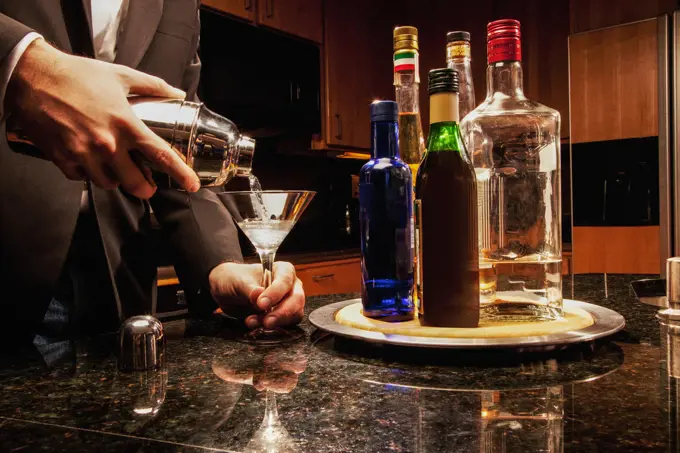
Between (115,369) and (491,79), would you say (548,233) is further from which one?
(115,369)

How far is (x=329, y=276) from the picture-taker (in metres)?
3.12

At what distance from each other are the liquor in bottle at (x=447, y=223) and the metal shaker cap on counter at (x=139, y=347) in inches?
11.7

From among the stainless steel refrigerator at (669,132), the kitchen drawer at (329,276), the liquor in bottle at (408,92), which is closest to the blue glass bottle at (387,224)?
the liquor in bottle at (408,92)

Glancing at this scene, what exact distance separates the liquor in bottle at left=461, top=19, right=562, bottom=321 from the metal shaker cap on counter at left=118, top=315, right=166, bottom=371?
1.31 ft

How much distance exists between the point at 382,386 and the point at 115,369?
0.30 m

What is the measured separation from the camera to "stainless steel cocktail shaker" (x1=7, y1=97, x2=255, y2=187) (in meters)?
0.76

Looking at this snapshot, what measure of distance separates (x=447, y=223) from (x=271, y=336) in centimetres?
30

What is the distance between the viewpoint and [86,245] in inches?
46.1

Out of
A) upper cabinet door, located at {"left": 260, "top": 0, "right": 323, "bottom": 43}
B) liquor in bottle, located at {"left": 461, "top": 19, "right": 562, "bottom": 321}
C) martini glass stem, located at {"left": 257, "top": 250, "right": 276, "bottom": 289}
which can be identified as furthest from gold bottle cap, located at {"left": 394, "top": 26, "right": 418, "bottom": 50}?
upper cabinet door, located at {"left": 260, "top": 0, "right": 323, "bottom": 43}

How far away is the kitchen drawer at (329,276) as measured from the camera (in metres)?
2.95

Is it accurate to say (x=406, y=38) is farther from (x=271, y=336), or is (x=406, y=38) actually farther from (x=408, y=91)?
(x=271, y=336)

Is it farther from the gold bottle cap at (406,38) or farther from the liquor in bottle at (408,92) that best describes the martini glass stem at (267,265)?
the gold bottle cap at (406,38)

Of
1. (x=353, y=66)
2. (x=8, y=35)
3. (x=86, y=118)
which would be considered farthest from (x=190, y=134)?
(x=353, y=66)

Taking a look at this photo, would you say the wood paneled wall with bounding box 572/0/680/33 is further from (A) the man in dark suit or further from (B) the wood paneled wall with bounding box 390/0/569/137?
(A) the man in dark suit
